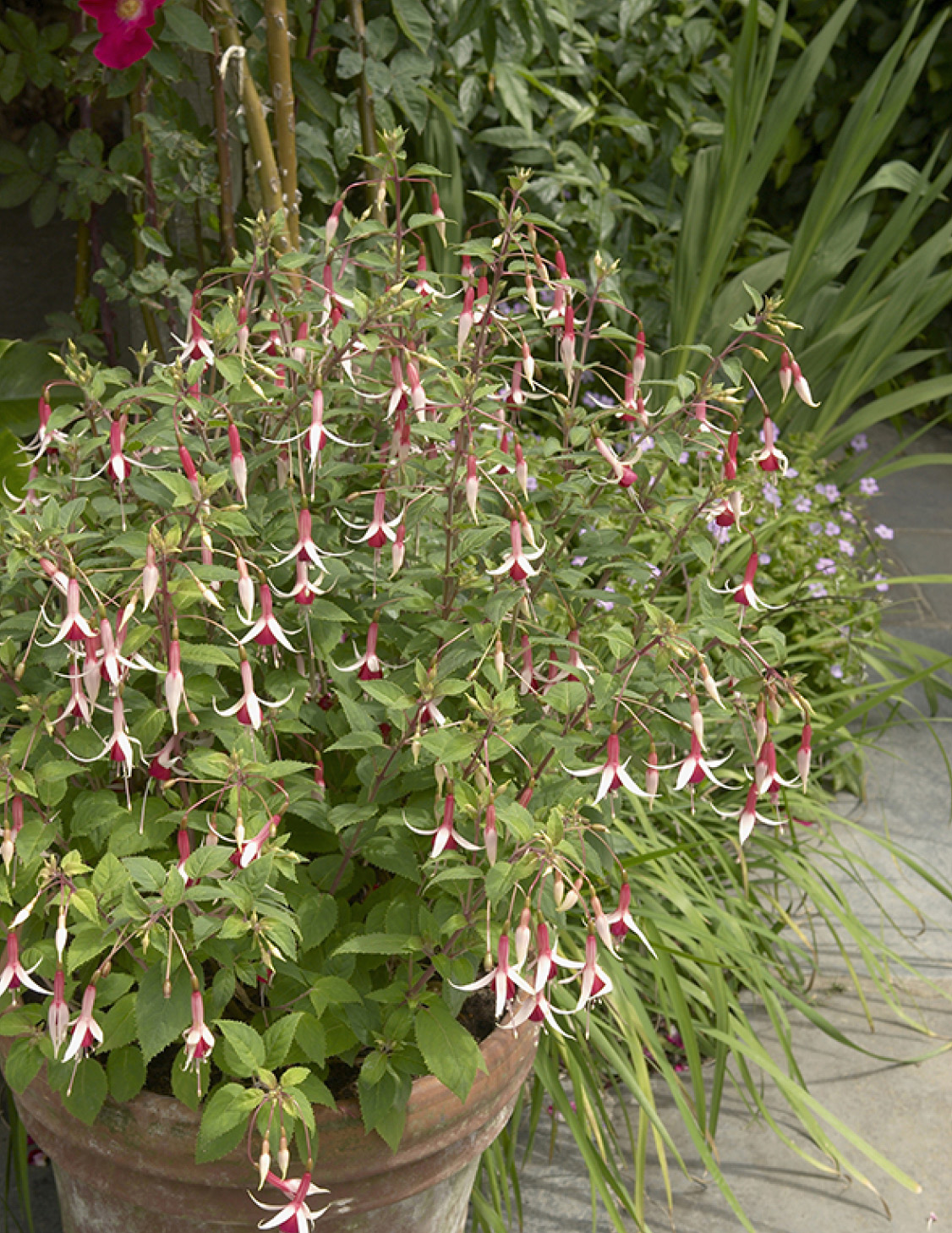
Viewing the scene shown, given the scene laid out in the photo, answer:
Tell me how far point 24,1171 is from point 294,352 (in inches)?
38.4

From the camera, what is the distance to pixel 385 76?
6.50 ft

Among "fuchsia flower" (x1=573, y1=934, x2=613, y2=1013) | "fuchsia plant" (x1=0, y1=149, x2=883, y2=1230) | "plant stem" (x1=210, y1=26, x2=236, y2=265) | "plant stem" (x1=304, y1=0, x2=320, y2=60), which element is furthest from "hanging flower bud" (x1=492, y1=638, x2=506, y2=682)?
"plant stem" (x1=304, y1=0, x2=320, y2=60)

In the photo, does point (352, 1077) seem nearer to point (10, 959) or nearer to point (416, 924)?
point (416, 924)

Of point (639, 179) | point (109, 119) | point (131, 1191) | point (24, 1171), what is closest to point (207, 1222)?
point (131, 1191)

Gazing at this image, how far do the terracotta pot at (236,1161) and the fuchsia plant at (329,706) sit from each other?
47 mm

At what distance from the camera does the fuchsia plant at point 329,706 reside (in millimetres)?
964

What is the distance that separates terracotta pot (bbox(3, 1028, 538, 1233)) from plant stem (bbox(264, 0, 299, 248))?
43.7 inches

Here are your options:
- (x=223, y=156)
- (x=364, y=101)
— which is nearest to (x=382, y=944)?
(x=223, y=156)

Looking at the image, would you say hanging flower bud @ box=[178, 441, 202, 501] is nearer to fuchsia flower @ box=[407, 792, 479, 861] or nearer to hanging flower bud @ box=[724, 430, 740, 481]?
fuchsia flower @ box=[407, 792, 479, 861]

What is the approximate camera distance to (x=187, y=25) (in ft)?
5.77

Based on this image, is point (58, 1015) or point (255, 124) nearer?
point (58, 1015)

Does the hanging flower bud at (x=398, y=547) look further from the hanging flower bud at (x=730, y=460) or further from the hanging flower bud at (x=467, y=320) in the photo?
the hanging flower bud at (x=730, y=460)

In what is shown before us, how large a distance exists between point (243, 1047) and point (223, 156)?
1381mm

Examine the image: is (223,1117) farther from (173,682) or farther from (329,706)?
(329,706)
